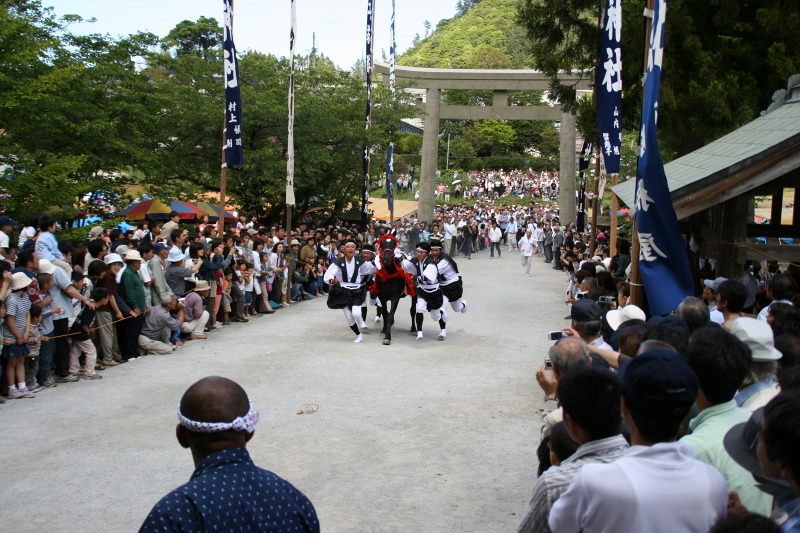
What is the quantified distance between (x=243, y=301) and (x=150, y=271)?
3335 mm

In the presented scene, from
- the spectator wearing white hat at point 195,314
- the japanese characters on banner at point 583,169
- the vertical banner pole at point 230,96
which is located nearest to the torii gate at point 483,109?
the japanese characters on banner at point 583,169

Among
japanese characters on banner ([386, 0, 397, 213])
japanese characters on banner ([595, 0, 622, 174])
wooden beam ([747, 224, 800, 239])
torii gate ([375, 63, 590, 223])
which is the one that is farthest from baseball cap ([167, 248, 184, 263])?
torii gate ([375, 63, 590, 223])

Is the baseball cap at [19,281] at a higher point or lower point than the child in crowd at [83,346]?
higher

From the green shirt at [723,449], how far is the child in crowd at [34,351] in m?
7.61

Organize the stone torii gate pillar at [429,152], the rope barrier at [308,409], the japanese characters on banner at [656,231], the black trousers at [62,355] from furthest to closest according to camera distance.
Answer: the stone torii gate pillar at [429,152] → the black trousers at [62,355] → the rope barrier at [308,409] → the japanese characters on banner at [656,231]

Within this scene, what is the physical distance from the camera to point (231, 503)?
248 cm

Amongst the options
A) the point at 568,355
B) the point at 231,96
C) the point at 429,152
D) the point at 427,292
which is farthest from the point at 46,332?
the point at 429,152

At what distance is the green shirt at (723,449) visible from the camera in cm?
292

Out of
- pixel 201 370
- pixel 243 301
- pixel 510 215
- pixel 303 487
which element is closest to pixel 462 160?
pixel 510 215

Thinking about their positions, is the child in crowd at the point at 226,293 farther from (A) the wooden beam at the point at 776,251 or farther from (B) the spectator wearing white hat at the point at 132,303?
(A) the wooden beam at the point at 776,251

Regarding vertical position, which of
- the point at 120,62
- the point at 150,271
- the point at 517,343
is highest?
the point at 120,62

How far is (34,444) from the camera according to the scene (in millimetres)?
7285

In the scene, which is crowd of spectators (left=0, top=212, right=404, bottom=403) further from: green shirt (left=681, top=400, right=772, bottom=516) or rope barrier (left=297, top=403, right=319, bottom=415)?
green shirt (left=681, top=400, right=772, bottom=516)

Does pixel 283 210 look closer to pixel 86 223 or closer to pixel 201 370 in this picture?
pixel 86 223
